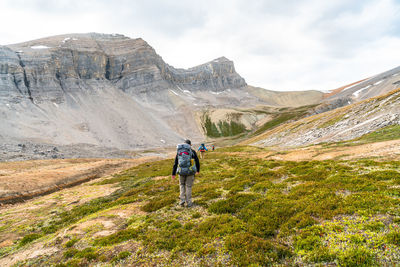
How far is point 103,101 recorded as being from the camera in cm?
16288

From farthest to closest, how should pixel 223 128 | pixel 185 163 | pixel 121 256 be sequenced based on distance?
pixel 223 128
pixel 185 163
pixel 121 256

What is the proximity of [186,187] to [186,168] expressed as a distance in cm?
176

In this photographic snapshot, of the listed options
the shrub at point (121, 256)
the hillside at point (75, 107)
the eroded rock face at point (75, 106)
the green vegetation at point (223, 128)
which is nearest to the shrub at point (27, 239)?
the shrub at point (121, 256)

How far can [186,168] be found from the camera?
13336 mm

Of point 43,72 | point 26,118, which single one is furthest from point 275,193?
point 43,72

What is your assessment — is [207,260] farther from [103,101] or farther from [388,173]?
[103,101]

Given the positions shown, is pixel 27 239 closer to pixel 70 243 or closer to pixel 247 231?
pixel 70 243

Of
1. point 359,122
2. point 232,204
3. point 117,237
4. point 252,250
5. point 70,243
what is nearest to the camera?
point 252,250

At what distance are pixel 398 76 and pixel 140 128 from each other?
9696 inches

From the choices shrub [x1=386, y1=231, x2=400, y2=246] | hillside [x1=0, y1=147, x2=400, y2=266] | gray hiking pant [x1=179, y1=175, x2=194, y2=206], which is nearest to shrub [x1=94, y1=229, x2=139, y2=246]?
hillside [x1=0, y1=147, x2=400, y2=266]

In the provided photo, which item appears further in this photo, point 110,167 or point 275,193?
point 110,167

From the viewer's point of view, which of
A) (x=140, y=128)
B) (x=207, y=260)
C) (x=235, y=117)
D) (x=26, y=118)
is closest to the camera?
(x=207, y=260)

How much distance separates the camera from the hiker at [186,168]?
13344mm

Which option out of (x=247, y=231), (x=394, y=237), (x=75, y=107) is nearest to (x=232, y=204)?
(x=247, y=231)
